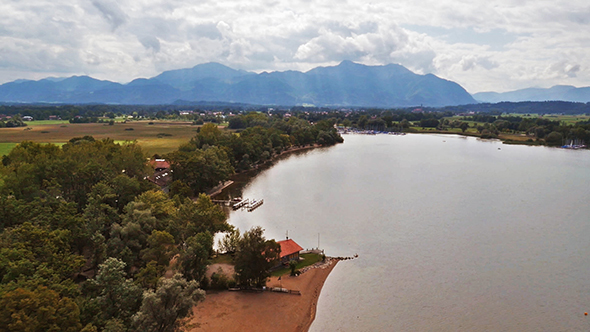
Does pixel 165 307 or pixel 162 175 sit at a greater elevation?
pixel 162 175

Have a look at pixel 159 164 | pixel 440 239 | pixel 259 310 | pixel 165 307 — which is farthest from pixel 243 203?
pixel 165 307

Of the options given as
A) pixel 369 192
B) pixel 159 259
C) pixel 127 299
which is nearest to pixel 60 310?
pixel 127 299

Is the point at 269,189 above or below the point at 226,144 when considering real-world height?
below

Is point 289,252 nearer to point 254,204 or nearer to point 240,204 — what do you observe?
point 254,204

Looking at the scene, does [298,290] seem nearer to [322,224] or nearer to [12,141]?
[322,224]

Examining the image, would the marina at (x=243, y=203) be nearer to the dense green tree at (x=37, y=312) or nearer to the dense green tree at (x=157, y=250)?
the dense green tree at (x=157, y=250)
